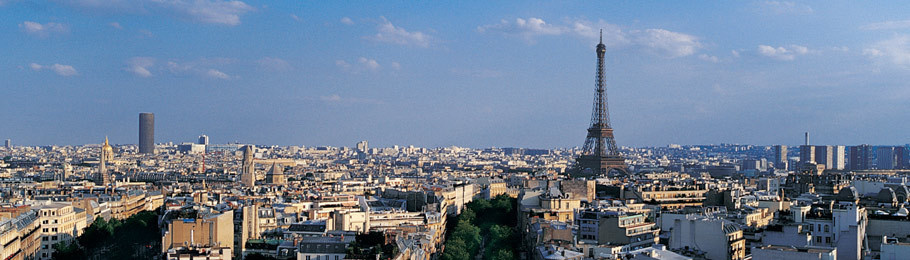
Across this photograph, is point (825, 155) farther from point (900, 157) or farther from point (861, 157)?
point (861, 157)

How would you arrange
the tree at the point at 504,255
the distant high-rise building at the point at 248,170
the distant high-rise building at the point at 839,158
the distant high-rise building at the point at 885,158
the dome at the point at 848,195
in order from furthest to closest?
the distant high-rise building at the point at 839,158
the distant high-rise building at the point at 885,158
the distant high-rise building at the point at 248,170
the dome at the point at 848,195
the tree at the point at 504,255

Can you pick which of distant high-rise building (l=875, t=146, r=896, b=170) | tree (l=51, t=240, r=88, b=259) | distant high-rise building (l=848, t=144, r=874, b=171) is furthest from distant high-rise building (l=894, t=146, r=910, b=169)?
tree (l=51, t=240, r=88, b=259)

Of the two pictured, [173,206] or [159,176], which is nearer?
[173,206]

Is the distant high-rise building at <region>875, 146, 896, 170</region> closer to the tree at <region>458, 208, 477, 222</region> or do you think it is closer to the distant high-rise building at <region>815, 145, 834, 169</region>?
the distant high-rise building at <region>815, 145, 834, 169</region>

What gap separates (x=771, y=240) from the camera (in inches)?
1316

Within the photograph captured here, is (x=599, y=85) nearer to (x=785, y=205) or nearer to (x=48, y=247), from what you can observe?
(x=785, y=205)

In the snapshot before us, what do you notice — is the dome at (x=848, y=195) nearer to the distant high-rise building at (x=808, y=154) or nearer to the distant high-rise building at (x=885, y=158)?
the distant high-rise building at (x=885, y=158)

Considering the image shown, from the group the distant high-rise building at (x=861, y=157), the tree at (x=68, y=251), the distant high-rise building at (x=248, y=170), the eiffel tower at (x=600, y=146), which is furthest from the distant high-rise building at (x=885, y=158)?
the tree at (x=68, y=251)

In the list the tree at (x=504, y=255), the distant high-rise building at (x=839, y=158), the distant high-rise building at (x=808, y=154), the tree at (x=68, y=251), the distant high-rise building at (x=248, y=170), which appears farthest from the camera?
the distant high-rise building at (x=839, y=158)

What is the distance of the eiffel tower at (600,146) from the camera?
10725 cm

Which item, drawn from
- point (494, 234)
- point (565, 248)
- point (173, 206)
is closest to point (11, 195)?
point (173, 206)

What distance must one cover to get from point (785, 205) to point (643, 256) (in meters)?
23.4

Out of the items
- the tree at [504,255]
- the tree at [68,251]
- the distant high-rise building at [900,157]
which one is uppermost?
the distant high-rise building at [900,157]

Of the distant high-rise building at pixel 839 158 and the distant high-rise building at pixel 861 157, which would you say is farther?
the distant high-rise building at pixel 839 158
